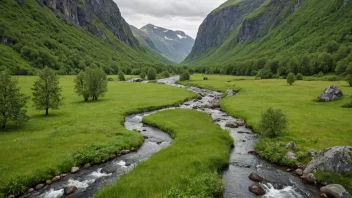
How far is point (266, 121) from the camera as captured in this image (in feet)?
141

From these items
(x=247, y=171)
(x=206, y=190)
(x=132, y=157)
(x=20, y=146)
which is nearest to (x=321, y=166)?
(x=247, y=171)

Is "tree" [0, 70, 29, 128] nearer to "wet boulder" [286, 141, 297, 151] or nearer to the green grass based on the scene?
the green grass

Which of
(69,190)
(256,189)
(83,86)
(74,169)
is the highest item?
(83,86)

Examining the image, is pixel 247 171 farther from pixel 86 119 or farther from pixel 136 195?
pixel 86 119

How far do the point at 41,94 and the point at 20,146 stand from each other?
25345mm

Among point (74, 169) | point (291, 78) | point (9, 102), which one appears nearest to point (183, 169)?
point (74, 169)

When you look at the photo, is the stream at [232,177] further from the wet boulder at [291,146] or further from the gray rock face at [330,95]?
the gray rock face at [330,95]

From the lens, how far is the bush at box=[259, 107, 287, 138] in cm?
4222

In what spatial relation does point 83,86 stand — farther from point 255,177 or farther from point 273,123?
point 255,177

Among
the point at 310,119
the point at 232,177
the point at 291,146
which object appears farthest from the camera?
the point at 310,119

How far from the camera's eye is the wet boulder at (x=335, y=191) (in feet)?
78.5

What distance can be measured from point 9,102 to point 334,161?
2001 inches

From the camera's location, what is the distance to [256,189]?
25891 mm

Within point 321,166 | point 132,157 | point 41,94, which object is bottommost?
point 132,157
